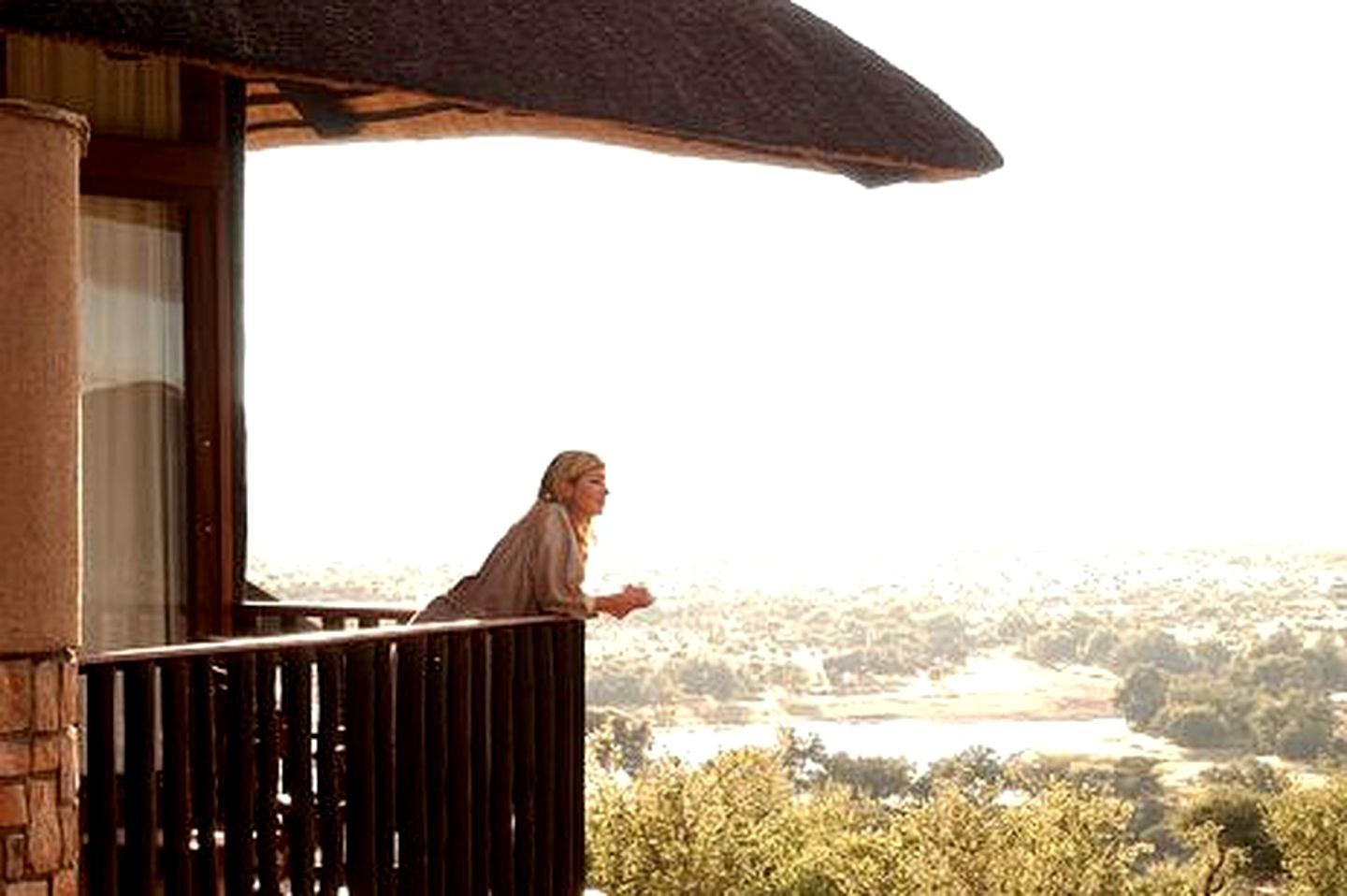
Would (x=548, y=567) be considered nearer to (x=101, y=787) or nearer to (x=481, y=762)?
(x=481, y=762)

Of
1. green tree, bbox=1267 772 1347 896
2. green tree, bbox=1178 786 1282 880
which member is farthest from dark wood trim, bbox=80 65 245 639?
green tree, bbox=1178 786 1282 880

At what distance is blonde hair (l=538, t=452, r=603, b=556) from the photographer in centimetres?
918

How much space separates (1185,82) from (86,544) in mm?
135405

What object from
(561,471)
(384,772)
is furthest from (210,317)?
(384,772)

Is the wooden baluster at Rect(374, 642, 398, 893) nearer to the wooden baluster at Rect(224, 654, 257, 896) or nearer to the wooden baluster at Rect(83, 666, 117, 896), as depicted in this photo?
the wooden baluster at Rect(224, 654, 257, 896)

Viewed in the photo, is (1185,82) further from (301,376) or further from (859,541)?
(301,376)

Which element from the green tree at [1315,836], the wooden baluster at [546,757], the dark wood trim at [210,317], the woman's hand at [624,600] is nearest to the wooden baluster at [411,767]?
the wooden baluster at [546,757]

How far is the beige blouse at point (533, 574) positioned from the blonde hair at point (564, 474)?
74 mm

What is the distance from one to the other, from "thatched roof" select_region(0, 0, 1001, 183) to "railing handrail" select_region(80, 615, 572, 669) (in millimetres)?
1633

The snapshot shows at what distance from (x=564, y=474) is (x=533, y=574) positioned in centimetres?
49

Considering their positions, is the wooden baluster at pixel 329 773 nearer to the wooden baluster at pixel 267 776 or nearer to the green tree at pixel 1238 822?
the wooden baluster at pixel 267 776

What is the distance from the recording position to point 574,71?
330 inches

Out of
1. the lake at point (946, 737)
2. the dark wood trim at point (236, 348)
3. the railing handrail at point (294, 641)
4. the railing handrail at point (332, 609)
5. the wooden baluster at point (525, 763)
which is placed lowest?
the lake at point (946, 737)

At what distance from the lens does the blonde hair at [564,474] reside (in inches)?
361
